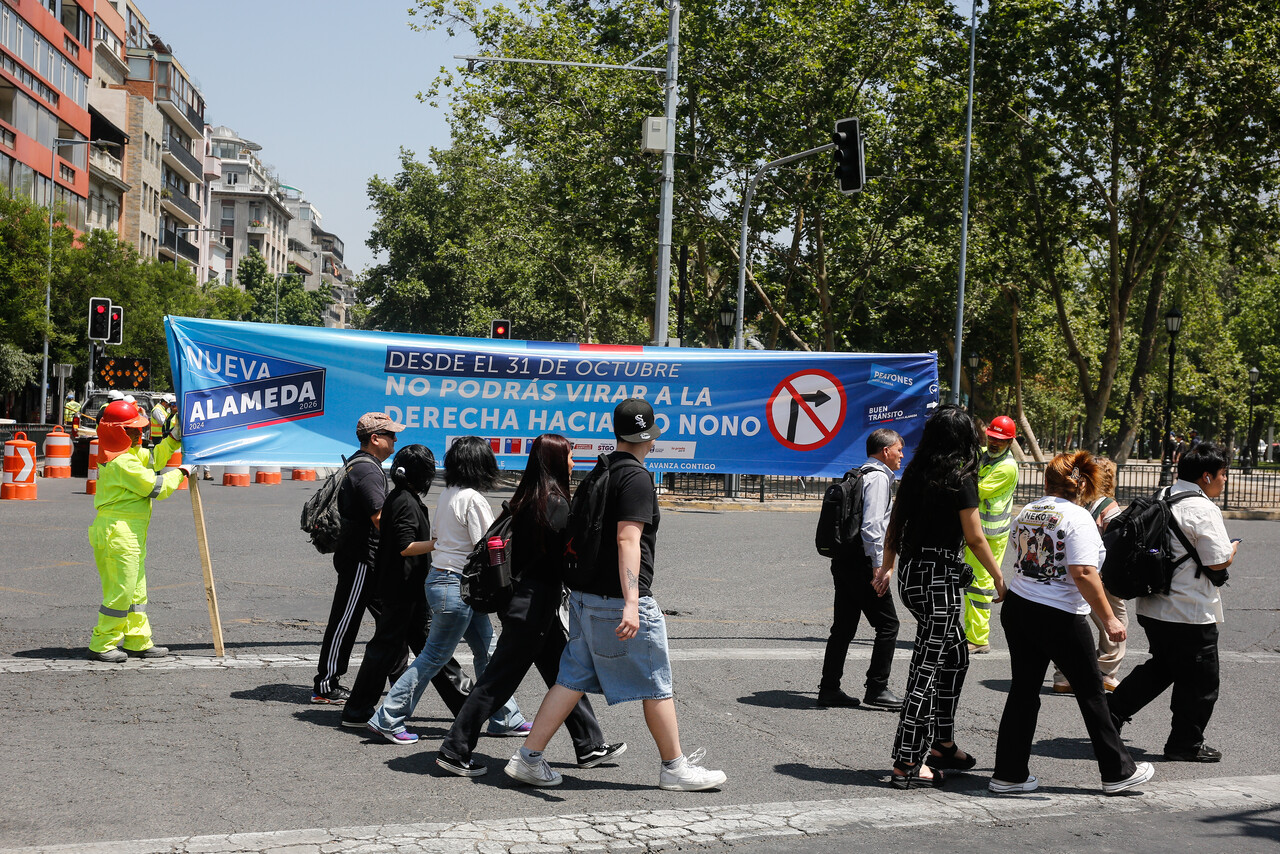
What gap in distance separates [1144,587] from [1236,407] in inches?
2401

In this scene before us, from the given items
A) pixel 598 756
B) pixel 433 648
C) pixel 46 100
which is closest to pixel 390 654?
pixel 433 648

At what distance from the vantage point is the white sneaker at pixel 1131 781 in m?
5.38

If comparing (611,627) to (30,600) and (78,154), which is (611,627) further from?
(78,154)

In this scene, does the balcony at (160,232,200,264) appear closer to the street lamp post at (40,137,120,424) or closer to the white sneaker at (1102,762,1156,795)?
the street lamp post at (40,137,120,424)

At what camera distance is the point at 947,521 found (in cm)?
553

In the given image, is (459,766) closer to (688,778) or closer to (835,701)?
(688,778)

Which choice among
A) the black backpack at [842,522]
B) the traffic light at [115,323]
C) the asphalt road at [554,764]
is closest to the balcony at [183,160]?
the traffic light at [115,323]

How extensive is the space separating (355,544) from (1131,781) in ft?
13.6

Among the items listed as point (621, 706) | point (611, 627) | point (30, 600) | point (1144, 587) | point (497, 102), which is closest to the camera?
point (611, 627)

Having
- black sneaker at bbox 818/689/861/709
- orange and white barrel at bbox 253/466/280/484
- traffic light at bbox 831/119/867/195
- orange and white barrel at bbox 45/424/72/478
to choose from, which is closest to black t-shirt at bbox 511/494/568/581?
black sneaker at bbox 818/689/861/709

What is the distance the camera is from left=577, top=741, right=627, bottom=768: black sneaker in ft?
18.6

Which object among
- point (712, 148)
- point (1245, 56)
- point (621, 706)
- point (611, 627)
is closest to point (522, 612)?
point (611, 627)

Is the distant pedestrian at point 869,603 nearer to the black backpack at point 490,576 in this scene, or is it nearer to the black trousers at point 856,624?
the black trousers at point 856,624

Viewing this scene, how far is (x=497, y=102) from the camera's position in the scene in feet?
102
